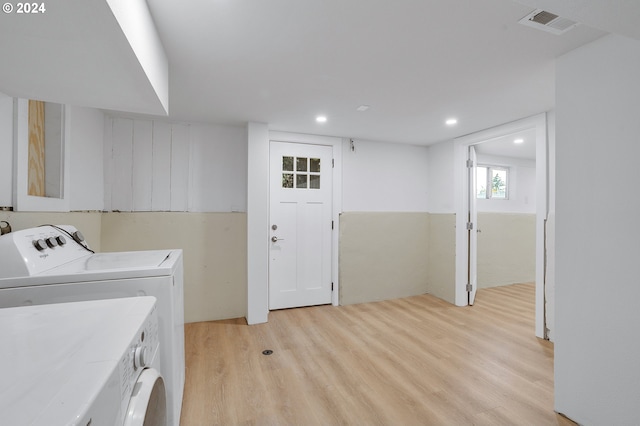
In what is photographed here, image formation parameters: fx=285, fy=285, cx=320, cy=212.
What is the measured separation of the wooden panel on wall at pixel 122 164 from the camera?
9.62 ft

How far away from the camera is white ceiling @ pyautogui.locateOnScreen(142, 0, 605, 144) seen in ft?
4.55

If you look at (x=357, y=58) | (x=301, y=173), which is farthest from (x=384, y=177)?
(x=357, y=58)

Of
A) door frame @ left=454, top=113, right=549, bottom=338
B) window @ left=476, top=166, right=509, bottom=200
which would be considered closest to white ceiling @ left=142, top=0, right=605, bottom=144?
door frame @ left=454, top=113, right=549, bottom=338

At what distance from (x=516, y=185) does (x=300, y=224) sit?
3.93 m

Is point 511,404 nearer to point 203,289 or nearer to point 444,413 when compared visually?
point 444,413

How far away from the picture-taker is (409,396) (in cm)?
186

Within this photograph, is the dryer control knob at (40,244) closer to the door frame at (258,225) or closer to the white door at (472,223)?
the door frame at (258,225)

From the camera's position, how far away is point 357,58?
1803 millimetres

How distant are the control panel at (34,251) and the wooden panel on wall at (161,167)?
1362 millimetres

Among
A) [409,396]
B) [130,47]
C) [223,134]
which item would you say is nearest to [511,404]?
[409,396]

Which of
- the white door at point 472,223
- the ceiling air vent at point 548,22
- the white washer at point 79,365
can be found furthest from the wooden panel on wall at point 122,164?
the white door at point 472,223

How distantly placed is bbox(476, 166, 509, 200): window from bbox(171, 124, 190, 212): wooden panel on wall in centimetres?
432

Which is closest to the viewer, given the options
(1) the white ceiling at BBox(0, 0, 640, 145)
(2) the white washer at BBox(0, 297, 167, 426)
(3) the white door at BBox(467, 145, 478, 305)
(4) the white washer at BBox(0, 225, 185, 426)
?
(2) the white washer at BBox(0, 297, 167, 426)

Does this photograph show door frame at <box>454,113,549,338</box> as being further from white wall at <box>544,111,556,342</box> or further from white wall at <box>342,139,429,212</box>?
white wall at <box>342,139,429,212</box>
